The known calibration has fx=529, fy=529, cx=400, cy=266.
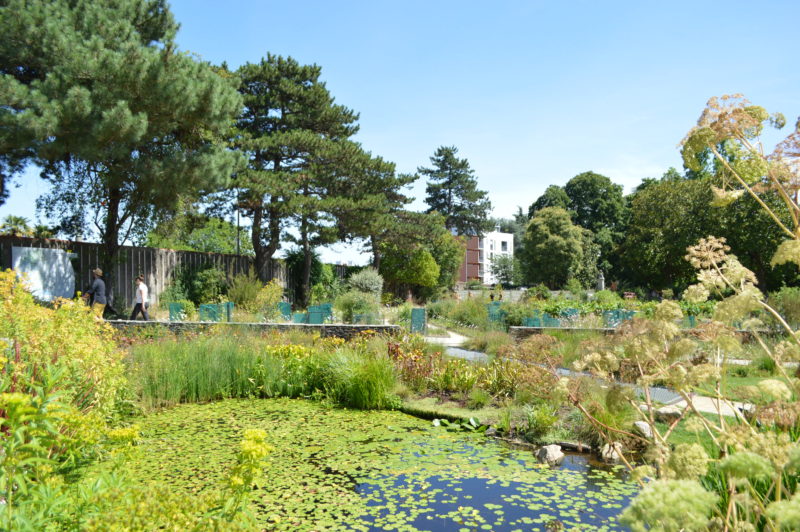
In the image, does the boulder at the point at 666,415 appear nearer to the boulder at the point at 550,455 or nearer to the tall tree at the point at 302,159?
the boulder at the point at 550,455

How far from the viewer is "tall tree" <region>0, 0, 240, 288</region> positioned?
10805 millimetres

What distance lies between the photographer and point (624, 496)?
3.78 metres

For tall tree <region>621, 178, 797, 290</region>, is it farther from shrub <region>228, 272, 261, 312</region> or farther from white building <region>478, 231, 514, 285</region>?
white building <region>478, 231, 514, 285</region>

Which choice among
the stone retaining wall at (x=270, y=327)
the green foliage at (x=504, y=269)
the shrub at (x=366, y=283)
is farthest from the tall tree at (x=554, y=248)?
the stone retaining wall at (x=270, y=327)

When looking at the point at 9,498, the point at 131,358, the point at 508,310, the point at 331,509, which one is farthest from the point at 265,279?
the point at 9,498

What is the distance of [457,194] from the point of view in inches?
1763

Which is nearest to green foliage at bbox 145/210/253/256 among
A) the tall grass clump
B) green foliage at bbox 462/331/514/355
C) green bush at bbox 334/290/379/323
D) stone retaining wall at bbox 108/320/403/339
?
green bush at bbox 334/290/379/323

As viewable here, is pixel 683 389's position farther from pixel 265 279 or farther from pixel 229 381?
pixel 265 279

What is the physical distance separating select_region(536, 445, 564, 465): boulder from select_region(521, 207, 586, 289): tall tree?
1104 inches

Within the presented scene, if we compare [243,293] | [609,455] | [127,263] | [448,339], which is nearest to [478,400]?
[609,455]

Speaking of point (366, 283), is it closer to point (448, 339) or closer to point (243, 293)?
point (243, 293)

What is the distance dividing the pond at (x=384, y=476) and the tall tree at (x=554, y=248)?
27372mm

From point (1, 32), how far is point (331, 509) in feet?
41.7

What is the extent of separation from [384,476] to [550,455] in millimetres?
1484
